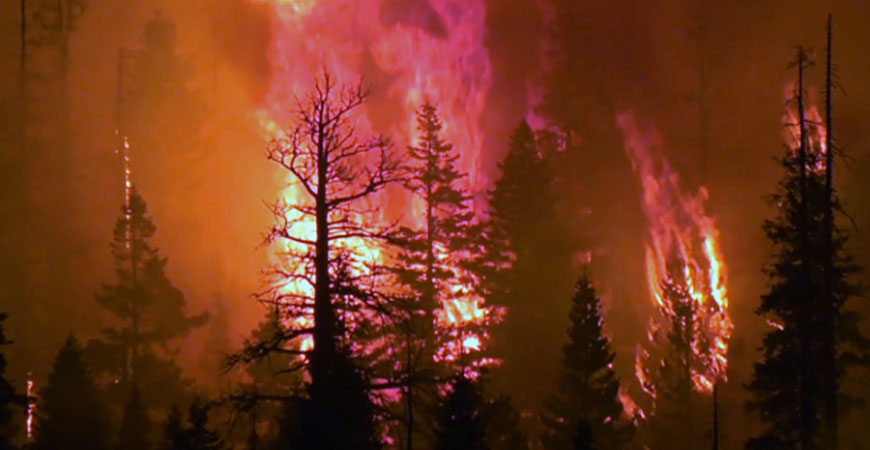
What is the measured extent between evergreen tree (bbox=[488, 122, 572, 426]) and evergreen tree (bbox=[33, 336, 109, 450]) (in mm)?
16546

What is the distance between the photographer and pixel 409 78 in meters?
53.1

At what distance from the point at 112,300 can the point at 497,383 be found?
18.3 metres

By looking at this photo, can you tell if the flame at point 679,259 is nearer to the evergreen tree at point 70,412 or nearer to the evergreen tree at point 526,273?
the evergreen tree at point 526,273

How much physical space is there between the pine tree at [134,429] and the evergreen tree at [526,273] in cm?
1455

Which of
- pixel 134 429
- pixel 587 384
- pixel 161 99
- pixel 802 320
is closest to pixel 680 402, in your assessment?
pixel 587 384

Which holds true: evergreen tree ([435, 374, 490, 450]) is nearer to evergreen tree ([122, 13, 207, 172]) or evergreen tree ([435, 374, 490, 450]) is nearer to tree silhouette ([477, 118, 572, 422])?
tree silhouette ([477, 118, 572, 422])

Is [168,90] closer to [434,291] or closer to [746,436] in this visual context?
[434,291]

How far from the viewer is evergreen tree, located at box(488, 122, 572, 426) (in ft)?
106

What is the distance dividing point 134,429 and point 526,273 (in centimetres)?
1754

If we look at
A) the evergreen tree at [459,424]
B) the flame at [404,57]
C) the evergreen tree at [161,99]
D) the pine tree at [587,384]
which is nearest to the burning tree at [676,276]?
the flame at [404,57]

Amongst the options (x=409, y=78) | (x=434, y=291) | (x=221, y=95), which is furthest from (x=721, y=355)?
(x=221, y=95)

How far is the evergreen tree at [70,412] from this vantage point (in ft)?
89.9

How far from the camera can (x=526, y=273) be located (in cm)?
3381

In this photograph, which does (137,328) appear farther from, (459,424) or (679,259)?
(679,259)
